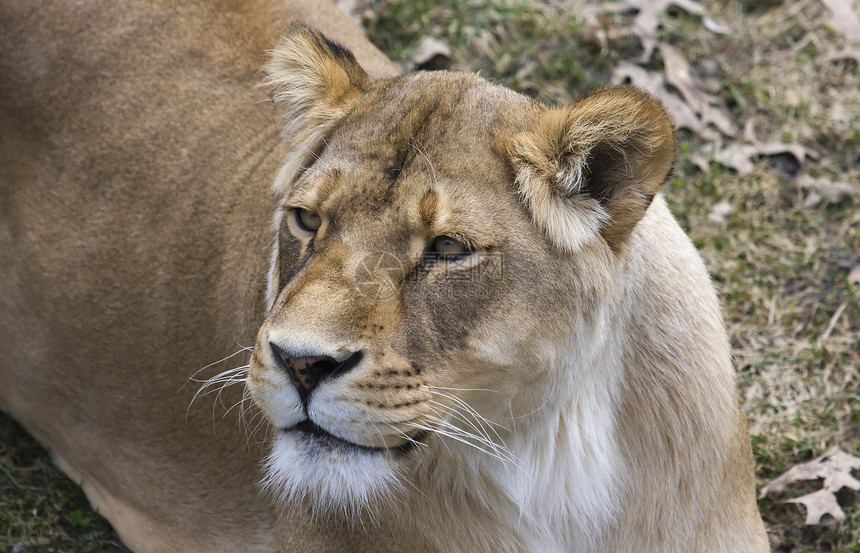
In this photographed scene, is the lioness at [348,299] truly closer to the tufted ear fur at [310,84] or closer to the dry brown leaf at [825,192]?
the tufted ear fur at [310,84]

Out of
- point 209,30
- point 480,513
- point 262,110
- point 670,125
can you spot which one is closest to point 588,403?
point 480,513

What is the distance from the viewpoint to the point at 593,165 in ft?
8.69

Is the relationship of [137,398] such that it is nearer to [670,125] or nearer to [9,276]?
[9,276]

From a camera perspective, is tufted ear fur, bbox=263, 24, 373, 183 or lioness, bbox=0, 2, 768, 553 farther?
tufted ear fur, bbox=263, 24, 373, 183

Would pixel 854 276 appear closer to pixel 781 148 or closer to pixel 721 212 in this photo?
pixel 721 212

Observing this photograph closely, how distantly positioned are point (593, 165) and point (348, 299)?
0.74 m

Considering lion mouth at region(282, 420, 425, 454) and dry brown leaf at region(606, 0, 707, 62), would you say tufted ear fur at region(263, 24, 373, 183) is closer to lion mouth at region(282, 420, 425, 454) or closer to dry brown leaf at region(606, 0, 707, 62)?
lion mouth at region(282, 420, 425, 454)

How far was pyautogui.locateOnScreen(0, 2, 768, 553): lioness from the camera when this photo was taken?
8.30ft

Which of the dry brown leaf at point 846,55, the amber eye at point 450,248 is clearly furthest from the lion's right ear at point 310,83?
the dry brown leaf at point 846,55

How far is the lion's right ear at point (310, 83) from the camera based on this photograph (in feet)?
9.84

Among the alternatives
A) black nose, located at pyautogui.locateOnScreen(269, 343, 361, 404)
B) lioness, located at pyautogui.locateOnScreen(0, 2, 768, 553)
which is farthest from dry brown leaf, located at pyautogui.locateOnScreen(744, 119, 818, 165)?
black nose, located at pyautogui.locateOnScreen(269, 343, 361, 404)

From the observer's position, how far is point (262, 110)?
3.83 metres

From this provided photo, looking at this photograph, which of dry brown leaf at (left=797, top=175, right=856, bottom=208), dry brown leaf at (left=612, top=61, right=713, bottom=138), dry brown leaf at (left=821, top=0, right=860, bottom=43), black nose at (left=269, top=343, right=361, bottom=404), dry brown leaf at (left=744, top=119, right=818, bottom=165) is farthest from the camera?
dry brown leaf at (left=821, top=0, right=860, bottom=43)

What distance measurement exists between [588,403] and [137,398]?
75.6 inches
